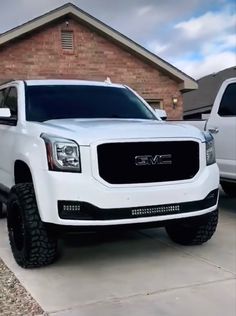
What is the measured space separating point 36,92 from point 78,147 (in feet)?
5.90

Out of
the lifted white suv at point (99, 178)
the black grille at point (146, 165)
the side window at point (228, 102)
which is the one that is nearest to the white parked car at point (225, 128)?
the side window at point (228, 102)

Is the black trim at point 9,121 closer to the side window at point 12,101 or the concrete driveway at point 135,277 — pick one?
the side window at point 12,101

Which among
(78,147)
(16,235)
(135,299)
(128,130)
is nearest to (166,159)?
(128,130)

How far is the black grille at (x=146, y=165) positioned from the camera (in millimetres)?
4816

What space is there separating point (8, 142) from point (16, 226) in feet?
3.71

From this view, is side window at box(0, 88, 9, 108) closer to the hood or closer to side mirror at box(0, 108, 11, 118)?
side mirror at box(0, 108, 11, 118)

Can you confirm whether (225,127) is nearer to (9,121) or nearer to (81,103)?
(81,103)

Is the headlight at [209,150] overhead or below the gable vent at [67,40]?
below

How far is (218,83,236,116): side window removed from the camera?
786 centimetres

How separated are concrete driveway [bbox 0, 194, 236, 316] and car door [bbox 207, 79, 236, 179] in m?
1.37

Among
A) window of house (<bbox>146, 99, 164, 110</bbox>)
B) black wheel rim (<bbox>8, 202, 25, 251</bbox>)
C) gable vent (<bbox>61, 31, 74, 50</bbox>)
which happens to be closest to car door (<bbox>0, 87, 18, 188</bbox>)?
black wheel rim (<bbox>8, 202, 25, 251</bbox>)

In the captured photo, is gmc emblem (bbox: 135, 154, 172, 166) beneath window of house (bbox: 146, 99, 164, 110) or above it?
above

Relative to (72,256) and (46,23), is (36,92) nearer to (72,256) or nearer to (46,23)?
(72,256)

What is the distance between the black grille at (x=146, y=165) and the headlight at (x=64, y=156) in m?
0.22
